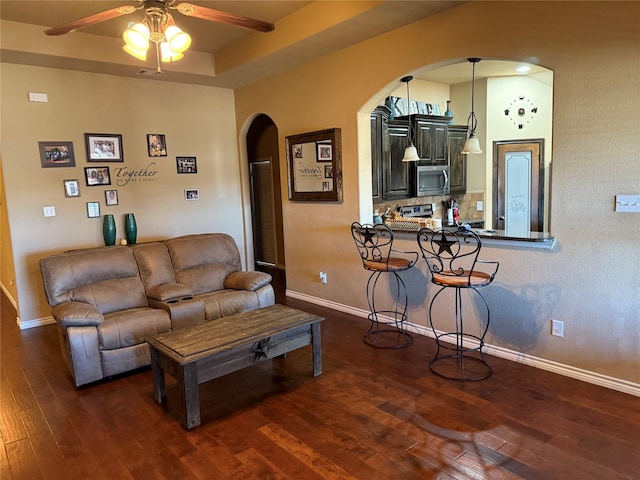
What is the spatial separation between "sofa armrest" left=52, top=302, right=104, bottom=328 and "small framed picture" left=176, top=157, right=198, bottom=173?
2.81 meters

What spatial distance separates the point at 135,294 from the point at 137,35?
7.33 feet

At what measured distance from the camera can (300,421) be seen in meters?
2.77

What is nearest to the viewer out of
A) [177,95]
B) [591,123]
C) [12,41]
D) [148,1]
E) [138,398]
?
[148,1]

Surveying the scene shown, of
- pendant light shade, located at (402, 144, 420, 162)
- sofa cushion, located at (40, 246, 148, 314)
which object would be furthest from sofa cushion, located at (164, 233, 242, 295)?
pendant light shade, located at (402, 144, 420, 162)

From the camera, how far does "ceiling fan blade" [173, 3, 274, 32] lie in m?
2.70

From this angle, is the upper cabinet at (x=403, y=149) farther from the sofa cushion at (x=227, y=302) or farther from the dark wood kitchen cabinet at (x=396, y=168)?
the sofa cushion at (x=227, y=302)

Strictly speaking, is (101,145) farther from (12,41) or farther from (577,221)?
(577,221)

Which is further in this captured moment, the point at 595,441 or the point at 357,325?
the point at 357,325

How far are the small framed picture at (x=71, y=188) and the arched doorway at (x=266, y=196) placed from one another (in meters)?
2.52

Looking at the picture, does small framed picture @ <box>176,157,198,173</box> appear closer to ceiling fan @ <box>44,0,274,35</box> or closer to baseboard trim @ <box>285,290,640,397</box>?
ceiling fan @ <box>44,0,274,35</box>

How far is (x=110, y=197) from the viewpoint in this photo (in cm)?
534

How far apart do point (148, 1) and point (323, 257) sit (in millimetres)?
3215

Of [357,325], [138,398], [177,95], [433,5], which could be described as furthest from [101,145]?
[433,5]

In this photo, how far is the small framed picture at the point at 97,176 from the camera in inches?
204
